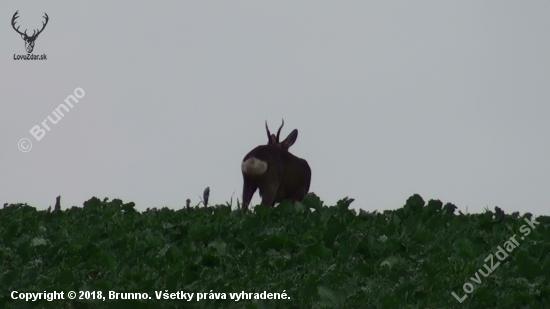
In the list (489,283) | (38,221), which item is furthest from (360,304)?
(38,221)

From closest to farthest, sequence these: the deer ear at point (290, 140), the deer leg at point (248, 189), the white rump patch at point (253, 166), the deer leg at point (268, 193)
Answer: the white rump patch at point (253, 166) < the deer leg at point (248, 189) < the deer leg at point (268, 193) < the deer ear at point (290, 140)

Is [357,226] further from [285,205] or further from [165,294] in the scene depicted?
[165,294]

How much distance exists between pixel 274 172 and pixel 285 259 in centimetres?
813

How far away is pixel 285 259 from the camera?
9.24 meters

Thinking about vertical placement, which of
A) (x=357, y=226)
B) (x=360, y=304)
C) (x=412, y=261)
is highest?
(x=357, y=226)

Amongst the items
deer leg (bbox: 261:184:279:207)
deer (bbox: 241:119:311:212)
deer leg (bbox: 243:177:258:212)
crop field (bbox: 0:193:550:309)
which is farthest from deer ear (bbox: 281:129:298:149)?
crop field (bbox: 0:193:550:309)

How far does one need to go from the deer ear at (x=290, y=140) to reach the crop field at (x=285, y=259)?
6908 millimetres

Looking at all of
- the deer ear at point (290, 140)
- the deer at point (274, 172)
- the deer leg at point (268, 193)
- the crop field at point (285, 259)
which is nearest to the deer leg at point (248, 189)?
the deer at point (274, 172)

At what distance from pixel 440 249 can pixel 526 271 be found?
1.16m

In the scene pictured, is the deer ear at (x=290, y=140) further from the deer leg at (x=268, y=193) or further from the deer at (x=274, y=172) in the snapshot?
the deer leg at (x=268, y=193)

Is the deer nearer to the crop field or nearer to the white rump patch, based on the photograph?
the white rump patch

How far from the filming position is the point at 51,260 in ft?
32.2

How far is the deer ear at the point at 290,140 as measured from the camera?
19.2m

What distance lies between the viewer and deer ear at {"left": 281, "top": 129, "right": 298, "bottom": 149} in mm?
19191
